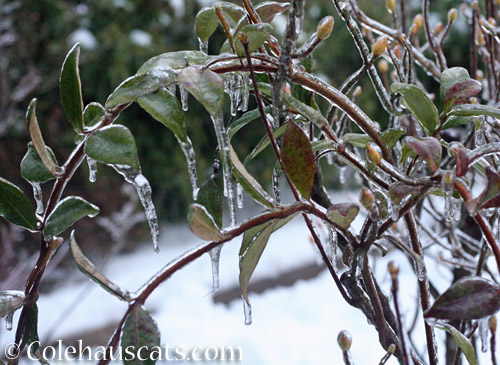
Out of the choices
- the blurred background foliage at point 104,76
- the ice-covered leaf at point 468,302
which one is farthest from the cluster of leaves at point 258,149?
the blurred background foliage at point 104,76

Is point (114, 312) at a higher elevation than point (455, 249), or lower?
higher

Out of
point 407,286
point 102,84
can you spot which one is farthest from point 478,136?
point 102,84


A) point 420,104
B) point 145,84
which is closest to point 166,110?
point 145,84

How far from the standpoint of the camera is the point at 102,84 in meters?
3.35

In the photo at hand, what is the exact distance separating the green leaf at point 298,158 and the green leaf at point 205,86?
0.06m

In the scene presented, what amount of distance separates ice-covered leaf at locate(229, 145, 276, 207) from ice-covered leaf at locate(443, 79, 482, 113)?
197mm

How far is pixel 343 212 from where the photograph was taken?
15.4 inches

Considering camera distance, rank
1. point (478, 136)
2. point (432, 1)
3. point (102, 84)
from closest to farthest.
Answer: point (478, 136) → point (102, 84) → point (432, 1)

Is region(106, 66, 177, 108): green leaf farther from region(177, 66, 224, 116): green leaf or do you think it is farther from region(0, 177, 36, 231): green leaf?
region(0, 177, 36, 231): green leaf

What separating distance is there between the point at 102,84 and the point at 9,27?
31.4 inches

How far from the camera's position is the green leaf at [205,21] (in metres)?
0.51

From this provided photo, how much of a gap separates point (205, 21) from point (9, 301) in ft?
1.09

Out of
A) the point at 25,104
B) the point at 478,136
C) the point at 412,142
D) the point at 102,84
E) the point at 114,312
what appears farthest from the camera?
the point at 25,104

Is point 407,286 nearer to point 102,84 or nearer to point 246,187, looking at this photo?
point 246,187
